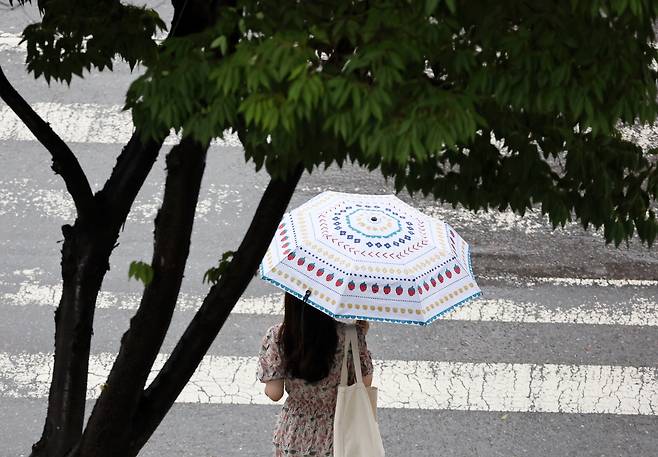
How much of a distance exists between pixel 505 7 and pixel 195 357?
180 centimetres

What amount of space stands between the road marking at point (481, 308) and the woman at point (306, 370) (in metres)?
2.76

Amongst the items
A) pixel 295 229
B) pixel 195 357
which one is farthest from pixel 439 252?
pixel 195 357

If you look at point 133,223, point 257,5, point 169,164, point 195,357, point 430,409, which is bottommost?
point 430,409

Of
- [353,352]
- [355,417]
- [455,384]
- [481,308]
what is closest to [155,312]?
[353,352]

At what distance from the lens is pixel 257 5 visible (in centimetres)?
284

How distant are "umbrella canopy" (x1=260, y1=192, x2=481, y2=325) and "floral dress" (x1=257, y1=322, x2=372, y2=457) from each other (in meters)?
0.30

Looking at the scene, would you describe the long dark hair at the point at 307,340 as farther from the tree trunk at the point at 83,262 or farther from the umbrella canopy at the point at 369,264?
the tree trunk at the point at 83,262

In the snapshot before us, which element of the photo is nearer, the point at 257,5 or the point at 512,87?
the point at 512,87

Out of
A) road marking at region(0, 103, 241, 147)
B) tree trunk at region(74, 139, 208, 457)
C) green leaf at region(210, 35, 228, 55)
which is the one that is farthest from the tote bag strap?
road marking at region(0, 103, 241, 147)

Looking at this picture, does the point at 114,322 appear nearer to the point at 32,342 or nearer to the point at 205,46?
the point at 32,342

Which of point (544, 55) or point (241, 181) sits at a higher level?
point (544, 55)

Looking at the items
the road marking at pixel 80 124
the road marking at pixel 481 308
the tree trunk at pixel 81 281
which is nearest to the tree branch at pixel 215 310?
the tree trunk at pixel 81 281

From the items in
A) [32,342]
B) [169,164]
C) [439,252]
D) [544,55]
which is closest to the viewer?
[544,55]

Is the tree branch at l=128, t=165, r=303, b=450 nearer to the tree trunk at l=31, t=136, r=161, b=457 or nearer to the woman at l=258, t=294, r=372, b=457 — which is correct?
the tree trunk at l=31, t=136, r=161, b=457
